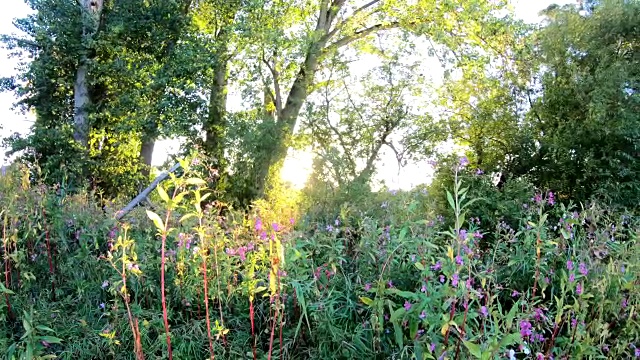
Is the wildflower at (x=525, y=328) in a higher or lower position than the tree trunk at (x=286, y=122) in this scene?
lower

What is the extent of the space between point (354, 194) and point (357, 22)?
7402 mm

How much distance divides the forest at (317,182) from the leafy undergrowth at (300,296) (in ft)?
0.05

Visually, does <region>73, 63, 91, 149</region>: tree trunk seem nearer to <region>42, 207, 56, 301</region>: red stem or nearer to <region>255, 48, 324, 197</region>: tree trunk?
<region>255, 48, 324, 197</region>: tree trunk

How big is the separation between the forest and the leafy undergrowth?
0.05 feet

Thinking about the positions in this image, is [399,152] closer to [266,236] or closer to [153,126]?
[153,126]

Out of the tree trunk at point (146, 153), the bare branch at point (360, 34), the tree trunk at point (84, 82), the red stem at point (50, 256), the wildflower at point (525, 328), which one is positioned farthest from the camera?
the bare branch at point (360, 34)

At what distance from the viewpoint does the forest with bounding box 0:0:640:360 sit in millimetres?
1918

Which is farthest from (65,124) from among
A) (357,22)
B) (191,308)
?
(191,308)

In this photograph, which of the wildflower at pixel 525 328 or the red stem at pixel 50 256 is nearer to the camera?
the wildflower at pixel 525 328

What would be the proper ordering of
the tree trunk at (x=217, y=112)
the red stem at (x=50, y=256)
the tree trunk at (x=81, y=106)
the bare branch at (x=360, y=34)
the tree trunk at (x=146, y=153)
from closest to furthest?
the red stem at (x=50, y=256), the tree trunk at (x=81, y=106), the tree trunk at (x=217, y=112), the tree trunk at (x=146, y=153), the bare branch at (x=360, y=34)

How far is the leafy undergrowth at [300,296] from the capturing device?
1633 mm

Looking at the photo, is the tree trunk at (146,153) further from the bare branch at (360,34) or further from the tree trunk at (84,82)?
the bare branch at (360,34)

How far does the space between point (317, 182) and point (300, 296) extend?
723 cm

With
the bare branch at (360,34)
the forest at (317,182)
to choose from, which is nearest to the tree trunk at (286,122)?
the forest at (317,182)
